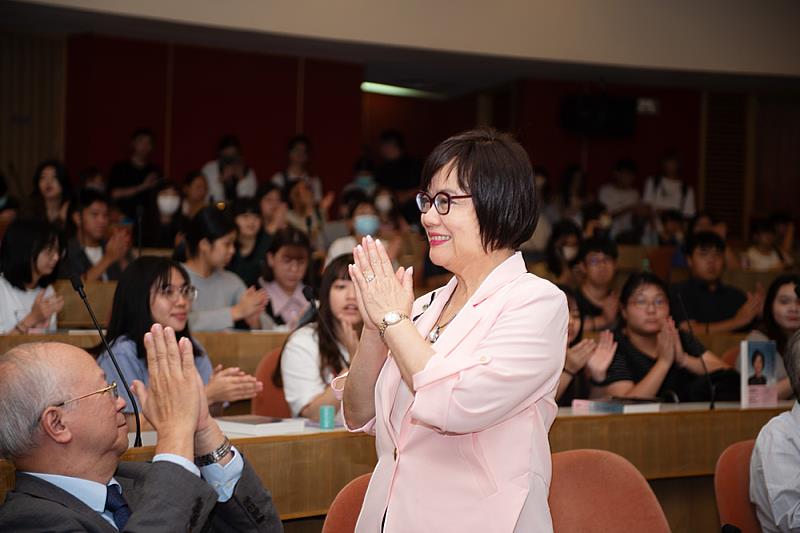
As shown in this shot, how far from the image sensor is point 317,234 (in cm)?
755

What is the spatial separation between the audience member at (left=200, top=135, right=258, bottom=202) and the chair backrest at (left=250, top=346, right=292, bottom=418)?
4455mm

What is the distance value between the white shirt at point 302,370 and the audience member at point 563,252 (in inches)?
112

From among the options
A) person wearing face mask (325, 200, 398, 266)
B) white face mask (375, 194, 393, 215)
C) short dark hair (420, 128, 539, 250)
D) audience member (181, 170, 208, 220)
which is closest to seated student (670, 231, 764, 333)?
person wearing face mask (325, 200, 398, 266)

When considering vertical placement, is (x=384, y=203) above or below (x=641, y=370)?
above

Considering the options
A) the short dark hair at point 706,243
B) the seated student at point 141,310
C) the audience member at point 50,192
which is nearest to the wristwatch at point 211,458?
the seated student at point 141,310

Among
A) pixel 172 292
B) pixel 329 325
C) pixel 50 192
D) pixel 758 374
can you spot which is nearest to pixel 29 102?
pixel 50 192

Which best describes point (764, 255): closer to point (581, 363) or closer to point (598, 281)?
point (598, 281)

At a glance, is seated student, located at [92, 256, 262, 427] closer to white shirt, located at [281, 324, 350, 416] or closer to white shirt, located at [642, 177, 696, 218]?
white shirt, located at [281, 324, 350, 416]

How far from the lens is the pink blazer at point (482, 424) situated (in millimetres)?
1644

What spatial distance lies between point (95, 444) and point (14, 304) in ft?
8.90

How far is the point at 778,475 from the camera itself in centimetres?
249

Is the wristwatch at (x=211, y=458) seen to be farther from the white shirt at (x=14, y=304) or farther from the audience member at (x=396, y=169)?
the audience member at (x=396, y=169)

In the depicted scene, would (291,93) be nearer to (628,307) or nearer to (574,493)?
(628,307)

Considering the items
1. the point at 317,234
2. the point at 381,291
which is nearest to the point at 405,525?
the point at 381,291
